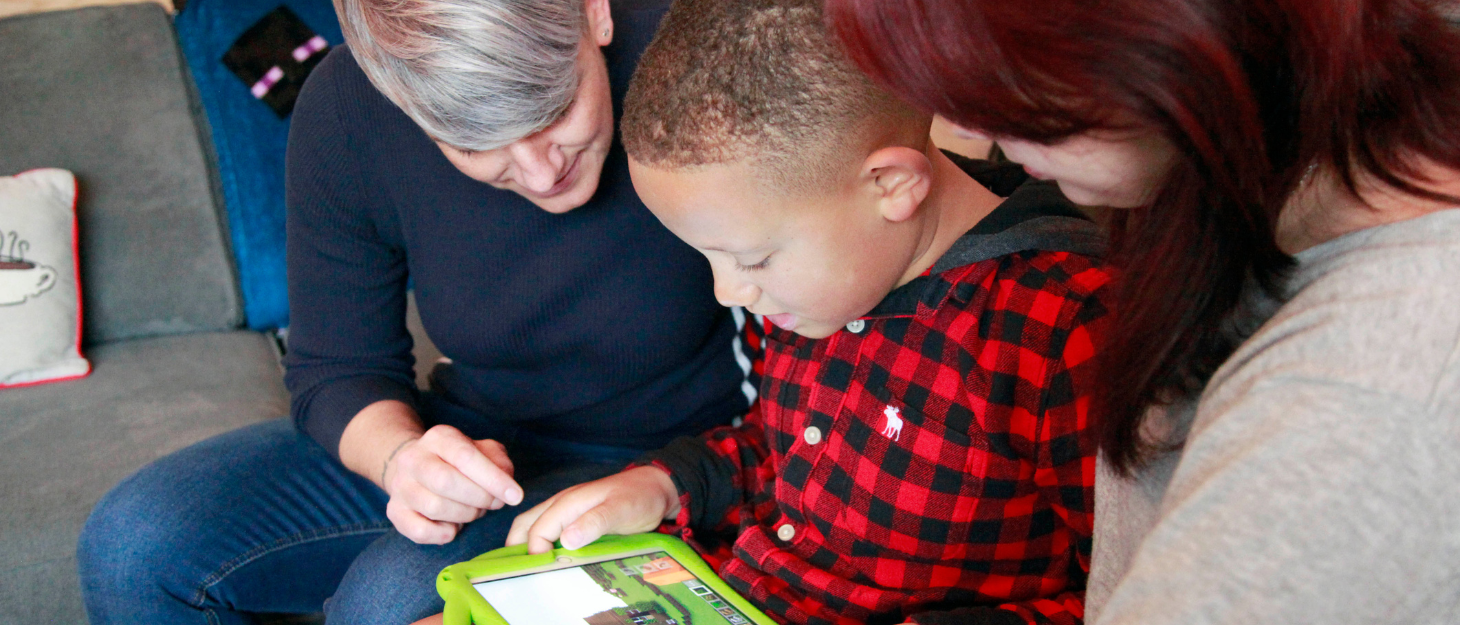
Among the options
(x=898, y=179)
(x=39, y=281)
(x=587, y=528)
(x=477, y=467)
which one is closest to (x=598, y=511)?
(x=587, y=528)

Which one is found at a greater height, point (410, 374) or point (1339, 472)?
point (1339, 472)

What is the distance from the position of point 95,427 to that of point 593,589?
1.10 metres

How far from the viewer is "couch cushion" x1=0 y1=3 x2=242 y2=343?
6.00 ft

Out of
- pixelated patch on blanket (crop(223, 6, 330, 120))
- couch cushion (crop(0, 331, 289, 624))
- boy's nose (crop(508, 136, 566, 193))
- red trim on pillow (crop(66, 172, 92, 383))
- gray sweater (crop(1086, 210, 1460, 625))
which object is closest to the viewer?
gray sweater (crop(1086, 210, 1460, 625))

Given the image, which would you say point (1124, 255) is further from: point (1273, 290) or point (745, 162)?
point (745, 162)

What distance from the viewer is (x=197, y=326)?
199 centimetres

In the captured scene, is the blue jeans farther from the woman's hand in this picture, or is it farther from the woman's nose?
the woman's nose

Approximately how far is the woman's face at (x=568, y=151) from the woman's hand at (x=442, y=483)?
275mm

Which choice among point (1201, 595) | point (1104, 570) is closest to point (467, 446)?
point (1104, 570)

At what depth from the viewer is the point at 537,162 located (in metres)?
0.98

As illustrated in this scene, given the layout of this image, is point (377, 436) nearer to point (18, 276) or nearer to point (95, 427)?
point (95, 427)

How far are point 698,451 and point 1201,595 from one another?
0.69m

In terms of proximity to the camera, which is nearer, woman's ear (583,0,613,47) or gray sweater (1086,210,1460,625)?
gray sweater (1086,210,1460,625)

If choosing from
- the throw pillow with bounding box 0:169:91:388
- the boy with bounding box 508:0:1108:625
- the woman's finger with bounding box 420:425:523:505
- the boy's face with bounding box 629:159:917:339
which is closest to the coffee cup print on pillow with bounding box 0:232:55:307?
the throw pillow with bounding box 0:169:91:388
